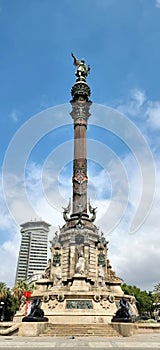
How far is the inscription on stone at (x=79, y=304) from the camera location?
26408mm

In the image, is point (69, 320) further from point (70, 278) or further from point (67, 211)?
point (67, 211)

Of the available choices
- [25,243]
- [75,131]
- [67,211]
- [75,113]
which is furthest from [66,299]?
[25,243]

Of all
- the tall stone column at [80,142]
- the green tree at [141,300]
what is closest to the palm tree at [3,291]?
the green tree at [141,300]

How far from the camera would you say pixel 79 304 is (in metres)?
26.8

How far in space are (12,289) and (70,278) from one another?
35801 millimetres

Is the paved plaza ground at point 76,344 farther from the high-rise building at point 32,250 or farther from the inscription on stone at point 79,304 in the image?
the high-rise building at point 32,250

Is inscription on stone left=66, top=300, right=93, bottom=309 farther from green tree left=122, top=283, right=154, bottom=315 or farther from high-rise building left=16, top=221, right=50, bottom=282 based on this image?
high-rise building left=16, top=221, right=50, bottom=282

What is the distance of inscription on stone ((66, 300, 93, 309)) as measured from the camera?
2641cm

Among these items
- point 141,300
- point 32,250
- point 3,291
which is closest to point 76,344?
point 3,291

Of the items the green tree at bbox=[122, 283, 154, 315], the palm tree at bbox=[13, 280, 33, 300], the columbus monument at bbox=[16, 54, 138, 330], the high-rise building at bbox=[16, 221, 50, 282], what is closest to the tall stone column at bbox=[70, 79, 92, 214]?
the columbus monument at bbox=[16, 54, 138, 330]

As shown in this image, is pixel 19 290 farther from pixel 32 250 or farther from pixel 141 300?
pixel 32 250

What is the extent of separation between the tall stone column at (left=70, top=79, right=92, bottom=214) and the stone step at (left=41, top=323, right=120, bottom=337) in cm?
1828

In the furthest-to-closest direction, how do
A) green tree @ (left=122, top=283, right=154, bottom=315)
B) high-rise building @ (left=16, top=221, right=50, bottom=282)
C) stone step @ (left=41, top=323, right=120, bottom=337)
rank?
1. high-rise building @ (left=16, top=221, right=50, bottom=282)
2. green tree @ (left=122, top=283, right=154, bottom=315)
3. stone step @ (left=41, top=323, right=120, bottom=337)

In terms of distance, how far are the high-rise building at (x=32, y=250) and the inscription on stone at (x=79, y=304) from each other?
13905cm
